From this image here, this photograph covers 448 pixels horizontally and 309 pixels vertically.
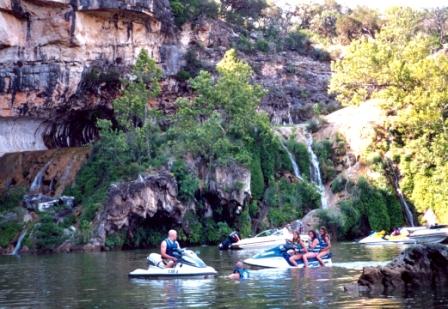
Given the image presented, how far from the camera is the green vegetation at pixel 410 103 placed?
46.1m

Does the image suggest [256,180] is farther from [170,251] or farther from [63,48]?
[170,251]

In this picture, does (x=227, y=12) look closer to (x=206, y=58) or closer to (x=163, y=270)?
(x=206, y=58)

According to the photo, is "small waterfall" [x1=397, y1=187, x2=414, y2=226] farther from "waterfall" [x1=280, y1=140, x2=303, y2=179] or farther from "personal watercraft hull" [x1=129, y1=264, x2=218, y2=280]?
"personal watercraft hull" [x1=129, y1=264, x2=218, y2=280]

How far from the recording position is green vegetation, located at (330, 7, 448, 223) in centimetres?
4609

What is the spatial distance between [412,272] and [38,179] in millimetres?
37601

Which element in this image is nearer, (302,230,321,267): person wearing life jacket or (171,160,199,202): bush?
(302,230,321,267): person wearing life jacket

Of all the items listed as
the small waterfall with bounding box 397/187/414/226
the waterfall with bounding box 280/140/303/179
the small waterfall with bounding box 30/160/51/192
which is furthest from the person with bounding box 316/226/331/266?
the small waterfall with bounding box 30/160/51/192

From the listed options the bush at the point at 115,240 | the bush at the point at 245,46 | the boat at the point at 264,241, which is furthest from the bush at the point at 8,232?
the bush at the point at 245,46

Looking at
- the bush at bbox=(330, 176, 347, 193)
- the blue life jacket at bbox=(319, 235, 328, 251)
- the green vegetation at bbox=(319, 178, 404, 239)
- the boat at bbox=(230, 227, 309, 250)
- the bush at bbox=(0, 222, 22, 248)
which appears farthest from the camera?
the bush at bbox=(330, 176, 347, 193)

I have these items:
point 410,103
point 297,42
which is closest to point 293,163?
point 410,103

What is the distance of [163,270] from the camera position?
22.3m

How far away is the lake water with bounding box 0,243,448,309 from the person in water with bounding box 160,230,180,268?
1192 mm

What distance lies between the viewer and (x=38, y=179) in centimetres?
5012

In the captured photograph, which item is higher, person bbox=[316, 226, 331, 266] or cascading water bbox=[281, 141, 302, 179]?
cascading water bbox=[281, 141, 302, 179]
